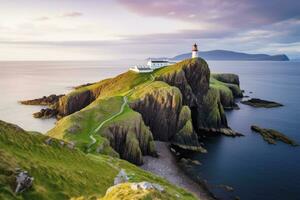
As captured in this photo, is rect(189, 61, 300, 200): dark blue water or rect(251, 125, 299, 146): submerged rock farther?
rect(251, 125, 299, 146): submerged rock

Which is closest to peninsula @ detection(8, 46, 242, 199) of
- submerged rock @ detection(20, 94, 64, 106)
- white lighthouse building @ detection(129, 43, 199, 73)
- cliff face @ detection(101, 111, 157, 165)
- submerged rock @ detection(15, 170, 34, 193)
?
cliff face @ detection(101, 111, 157, 165)

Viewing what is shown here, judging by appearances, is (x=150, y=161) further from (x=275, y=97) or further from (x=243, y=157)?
(x=275, y=97)

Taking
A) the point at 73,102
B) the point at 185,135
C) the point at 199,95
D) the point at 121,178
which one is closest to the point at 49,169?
the point at 121,178

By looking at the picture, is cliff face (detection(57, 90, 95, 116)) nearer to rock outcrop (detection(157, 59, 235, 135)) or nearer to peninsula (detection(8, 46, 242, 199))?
peninsula (detection(8, 46, 242, 199))

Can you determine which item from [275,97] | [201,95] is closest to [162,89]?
[201,95]

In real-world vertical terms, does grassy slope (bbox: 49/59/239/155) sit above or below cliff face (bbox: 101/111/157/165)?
above

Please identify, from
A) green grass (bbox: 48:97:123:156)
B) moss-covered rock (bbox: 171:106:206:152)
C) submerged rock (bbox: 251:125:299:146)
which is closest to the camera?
green grass (bbox: 48:97:123:156)
